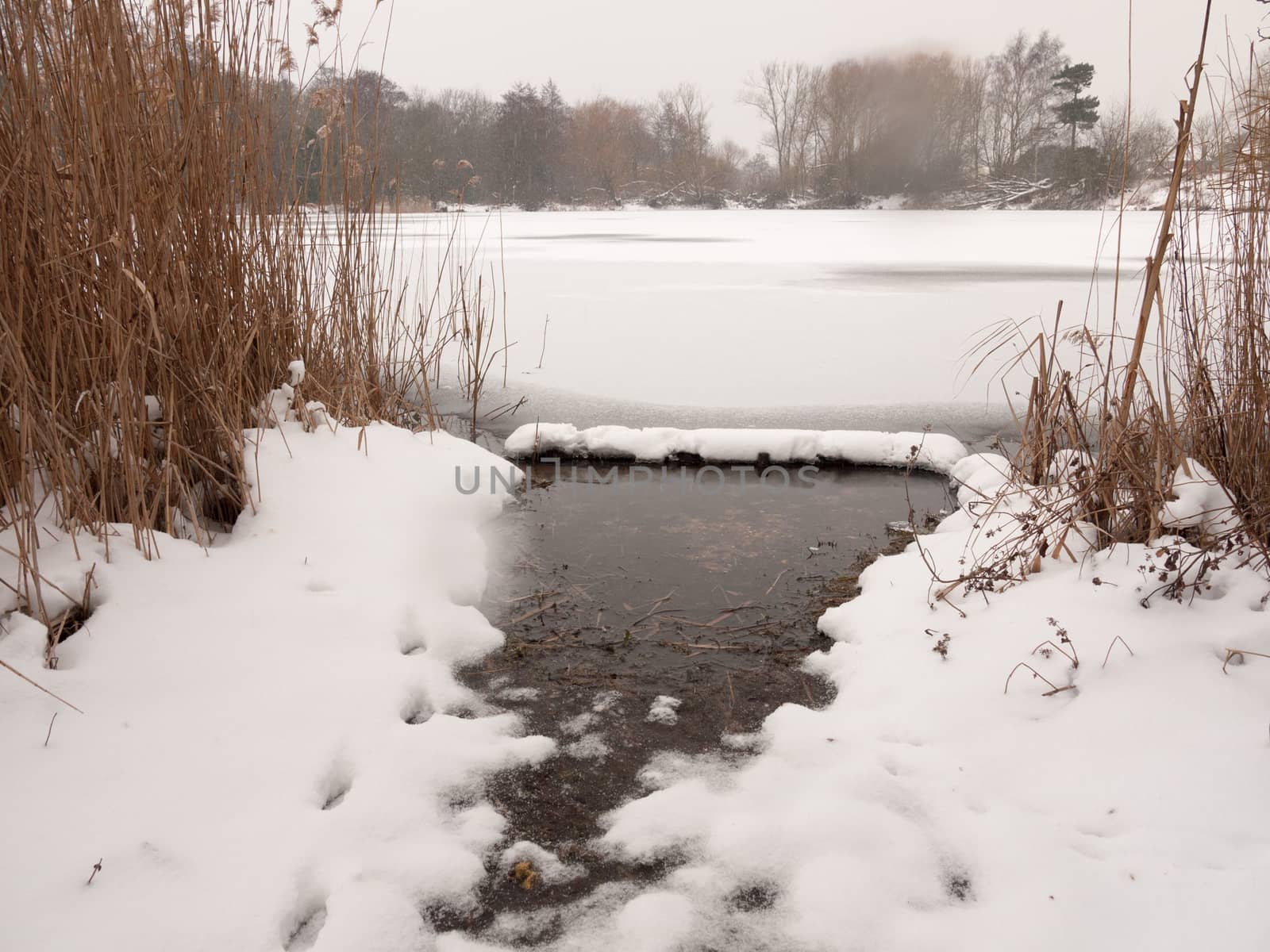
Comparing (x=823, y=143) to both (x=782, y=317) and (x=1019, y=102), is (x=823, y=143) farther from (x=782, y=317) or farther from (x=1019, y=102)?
(x=782, y=317)

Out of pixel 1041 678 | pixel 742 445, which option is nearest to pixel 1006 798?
pixel 1041 678

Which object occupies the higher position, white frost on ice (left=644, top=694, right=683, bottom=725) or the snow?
the snow

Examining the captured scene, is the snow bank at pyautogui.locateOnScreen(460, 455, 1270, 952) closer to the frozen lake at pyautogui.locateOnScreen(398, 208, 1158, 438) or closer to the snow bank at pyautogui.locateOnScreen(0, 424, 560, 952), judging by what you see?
the snow bank at pyautogui.locateOnScreen(0, 424, 560, 952)

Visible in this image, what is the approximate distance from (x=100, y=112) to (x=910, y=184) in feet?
42.7

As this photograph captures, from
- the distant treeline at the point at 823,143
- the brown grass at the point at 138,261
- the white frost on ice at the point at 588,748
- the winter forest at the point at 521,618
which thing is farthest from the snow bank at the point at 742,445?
the distant treeline at the point at 823,143

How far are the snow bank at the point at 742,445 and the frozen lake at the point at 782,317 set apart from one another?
0.25 metres

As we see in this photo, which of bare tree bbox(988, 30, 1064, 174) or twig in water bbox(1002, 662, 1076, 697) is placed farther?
bare tree bbox(988, 30, 1064, 174)

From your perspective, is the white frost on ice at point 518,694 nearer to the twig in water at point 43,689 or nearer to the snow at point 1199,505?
the twig in water at point 43,689

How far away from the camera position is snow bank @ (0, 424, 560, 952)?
3.11 feet

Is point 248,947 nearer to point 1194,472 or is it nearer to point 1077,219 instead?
point 1194,472

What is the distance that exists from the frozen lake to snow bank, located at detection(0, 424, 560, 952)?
1.55 m

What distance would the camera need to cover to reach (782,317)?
482cm

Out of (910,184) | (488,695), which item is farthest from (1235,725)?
(910,184)

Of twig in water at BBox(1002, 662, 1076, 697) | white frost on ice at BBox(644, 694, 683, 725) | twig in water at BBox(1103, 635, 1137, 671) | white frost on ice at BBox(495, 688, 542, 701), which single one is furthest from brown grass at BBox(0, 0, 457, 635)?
twig in water at BBox(1103, 635, 1137, 671)
